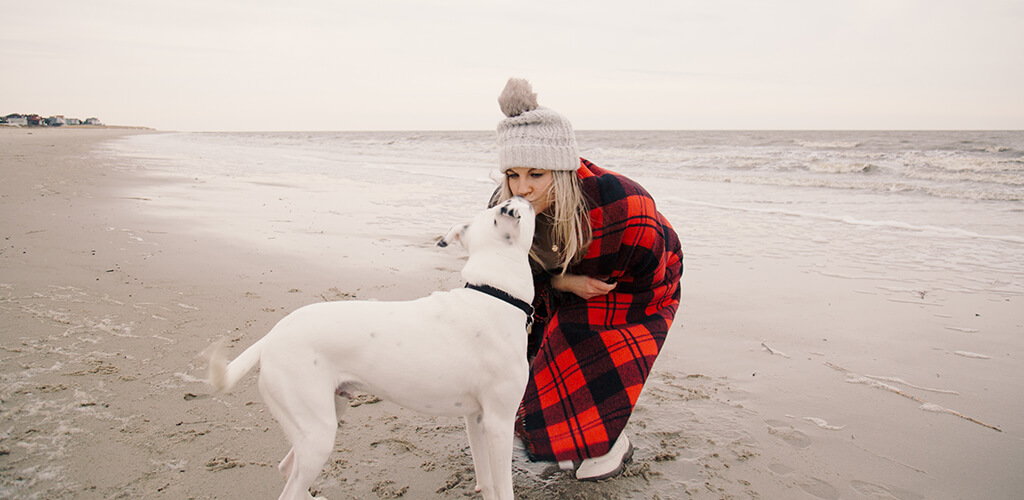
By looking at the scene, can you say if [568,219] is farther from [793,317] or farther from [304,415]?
[793,317]

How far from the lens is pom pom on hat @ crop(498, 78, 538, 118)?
108 inches

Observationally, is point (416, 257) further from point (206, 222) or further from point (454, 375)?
point (454, 375)

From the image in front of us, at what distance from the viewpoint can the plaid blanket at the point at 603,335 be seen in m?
2.76

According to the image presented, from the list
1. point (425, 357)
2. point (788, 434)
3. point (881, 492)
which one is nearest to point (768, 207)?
point (788, 434)

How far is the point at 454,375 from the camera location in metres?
2.12

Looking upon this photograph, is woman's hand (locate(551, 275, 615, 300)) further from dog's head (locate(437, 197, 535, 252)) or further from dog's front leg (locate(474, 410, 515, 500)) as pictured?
dog's front leg (locate(474, 410, 515, 500))

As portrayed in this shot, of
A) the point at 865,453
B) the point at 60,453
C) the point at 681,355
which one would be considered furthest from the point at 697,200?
the point at 60,453

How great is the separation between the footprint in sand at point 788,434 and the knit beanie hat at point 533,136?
5.76 ft

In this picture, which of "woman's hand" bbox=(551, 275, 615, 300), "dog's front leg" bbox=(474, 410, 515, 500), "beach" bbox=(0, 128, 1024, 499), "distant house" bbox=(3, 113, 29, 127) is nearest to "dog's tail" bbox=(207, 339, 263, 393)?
"beach" bbox=(0, 128, 1024, 499)

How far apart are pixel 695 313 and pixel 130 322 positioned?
167 inches

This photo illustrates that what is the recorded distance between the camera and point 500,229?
89.4 inches

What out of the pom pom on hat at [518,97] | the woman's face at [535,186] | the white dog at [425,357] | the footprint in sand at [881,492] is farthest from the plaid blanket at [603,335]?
the footprint in sand at [881,492]

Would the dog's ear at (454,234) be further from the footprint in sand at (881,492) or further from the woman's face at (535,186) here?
the footprint in sand at (881,492)

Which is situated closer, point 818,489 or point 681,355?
point 818,489
